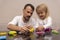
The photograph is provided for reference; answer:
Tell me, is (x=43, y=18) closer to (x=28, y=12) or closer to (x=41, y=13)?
(x=41, y=13)

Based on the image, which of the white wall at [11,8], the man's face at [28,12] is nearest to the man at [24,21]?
the man's face at [28,12]

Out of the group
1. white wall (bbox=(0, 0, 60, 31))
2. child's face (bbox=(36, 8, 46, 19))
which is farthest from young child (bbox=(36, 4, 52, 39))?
white wall (bbox=(0, 0, 60, 31))

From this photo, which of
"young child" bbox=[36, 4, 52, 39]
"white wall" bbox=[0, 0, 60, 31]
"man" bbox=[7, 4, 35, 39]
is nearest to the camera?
"man" bbox=[7, 4, 35, 39]

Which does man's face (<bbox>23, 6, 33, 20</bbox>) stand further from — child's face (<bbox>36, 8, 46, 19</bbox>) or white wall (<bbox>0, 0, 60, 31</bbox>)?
white wall (<bbox>0, 0, 60, 31</bbox>)

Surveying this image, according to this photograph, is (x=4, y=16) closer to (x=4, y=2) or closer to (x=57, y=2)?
(x=4, y=2)

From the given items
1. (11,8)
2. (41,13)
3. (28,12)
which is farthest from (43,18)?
(11,8)

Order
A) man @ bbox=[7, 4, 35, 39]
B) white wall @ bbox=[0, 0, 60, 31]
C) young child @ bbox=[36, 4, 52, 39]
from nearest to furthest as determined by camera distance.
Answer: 1. man @ bbox=[7, 4, 35, 39]
2. young child @ bbox=[36, 4, 52, 39]
3. white wall @ bbox=[0, 0, 60, 31]

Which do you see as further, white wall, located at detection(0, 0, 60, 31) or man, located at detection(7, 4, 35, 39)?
white wall, located at detection(0, 0, 60, 31)

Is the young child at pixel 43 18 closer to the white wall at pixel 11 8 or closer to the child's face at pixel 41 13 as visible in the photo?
the child's face at pixel 41 13

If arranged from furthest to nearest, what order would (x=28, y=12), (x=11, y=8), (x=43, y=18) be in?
(x=11, y=8), (x=43, y=18), (x=28, y=12)

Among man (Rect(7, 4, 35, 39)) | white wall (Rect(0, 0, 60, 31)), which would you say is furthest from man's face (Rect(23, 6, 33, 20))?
white wall (Rect(0, 0, 60, 31))

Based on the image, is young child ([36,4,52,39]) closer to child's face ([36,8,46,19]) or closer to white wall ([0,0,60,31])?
child's face ([36,8,46,19])

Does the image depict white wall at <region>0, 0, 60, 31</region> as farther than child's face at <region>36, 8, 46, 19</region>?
Yes

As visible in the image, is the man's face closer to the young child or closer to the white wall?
the young child
